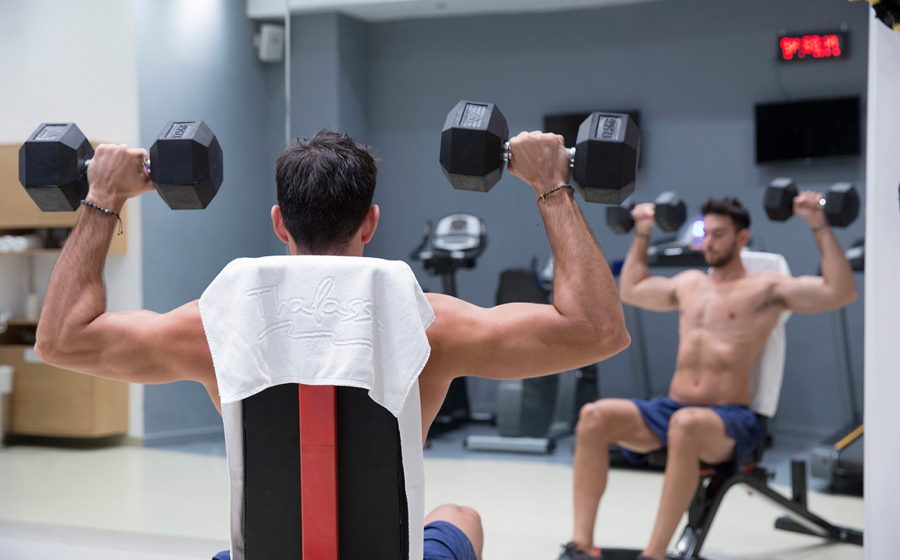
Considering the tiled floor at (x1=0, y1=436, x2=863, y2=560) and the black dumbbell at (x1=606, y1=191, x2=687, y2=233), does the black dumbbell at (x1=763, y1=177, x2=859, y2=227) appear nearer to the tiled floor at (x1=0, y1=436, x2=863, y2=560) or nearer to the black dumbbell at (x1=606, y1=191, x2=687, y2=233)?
the black dumbbell at (x1=606, y1=191, x2=687, y2=233)

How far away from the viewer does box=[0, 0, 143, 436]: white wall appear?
16.4 feet

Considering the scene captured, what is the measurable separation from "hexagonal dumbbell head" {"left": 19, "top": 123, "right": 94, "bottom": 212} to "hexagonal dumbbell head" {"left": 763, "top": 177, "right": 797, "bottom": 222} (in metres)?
3.09

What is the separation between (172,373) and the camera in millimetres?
1824

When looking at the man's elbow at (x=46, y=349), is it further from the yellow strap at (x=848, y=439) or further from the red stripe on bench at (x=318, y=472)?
the yellow strap at (x=848, y=439)

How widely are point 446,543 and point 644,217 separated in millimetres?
2794

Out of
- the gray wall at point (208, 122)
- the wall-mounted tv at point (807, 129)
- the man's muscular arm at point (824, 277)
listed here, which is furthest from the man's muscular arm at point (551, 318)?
the wall-mounted tv at point (807, 129)

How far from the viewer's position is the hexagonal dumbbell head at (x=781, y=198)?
14.0 ft

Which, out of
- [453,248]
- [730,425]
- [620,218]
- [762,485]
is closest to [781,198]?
[620,218]

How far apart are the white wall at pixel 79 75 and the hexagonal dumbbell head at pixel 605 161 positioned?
3809 mm

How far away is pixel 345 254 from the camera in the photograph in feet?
5.99

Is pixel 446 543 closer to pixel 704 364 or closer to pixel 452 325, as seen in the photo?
pixel 452 325

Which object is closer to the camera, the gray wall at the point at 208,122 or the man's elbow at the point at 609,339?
the man's elbow at the point at 609,339

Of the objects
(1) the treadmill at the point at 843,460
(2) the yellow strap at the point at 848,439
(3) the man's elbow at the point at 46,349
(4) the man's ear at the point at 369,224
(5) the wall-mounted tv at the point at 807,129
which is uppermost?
(5) the wall-mounted tv at the point at 807,129

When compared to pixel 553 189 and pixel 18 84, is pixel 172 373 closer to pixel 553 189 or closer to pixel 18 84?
pixel 553 189
